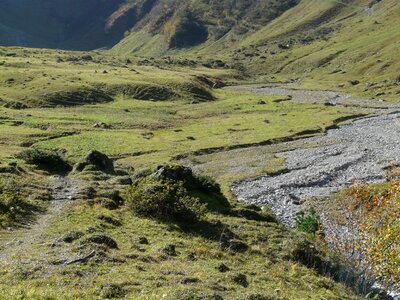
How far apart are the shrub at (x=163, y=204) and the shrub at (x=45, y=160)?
60.3 ft

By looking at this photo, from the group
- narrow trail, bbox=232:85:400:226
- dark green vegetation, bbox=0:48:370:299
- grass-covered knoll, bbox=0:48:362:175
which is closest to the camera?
dark green vegetation, bbox=0:48:370:299

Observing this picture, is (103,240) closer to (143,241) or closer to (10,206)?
(143,241)

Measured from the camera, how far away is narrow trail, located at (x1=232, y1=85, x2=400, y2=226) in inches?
1925

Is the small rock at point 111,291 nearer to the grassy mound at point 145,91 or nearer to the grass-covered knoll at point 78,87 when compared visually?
the grass-covered knoll at point 78,87

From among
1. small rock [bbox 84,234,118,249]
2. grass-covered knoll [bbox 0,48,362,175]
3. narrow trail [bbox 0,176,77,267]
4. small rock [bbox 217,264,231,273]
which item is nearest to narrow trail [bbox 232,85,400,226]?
grass-covered knoll [bbox 0,48,362,175]

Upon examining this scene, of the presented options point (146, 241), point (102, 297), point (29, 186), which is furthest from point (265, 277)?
point (29, 186)

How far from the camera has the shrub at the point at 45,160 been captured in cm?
4562

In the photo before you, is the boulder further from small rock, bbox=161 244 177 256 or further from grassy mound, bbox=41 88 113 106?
grassy mound, bbox=41 88 113 106

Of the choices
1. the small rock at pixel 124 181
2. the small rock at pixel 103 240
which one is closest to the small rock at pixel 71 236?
the small rock at pixel 103 240

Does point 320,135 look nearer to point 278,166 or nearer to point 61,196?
point 278,166

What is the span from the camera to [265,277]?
2175cm

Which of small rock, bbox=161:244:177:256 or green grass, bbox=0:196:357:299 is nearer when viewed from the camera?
green grass, bbox=0:196:357:299

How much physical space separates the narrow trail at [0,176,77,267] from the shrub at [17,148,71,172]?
10.4 metres

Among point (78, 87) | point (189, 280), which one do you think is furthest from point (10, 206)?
point (78, 87)
